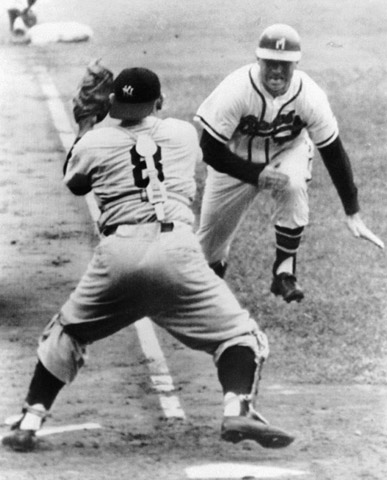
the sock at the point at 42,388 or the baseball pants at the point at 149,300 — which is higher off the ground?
the baseball pants at the point at 149,300

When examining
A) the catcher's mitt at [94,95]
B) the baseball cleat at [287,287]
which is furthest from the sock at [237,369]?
the baseball cleat at [287,287]

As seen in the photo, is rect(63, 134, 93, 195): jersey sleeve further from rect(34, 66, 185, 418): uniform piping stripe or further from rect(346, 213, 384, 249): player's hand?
rect(346, 213, 384, 249): player's hand

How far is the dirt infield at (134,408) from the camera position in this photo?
252 inches

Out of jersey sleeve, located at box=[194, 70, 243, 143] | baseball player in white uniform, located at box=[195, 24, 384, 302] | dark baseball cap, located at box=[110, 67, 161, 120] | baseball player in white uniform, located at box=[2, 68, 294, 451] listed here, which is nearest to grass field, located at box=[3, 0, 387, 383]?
baseball player in white uniform, located at box=[195, 24, 384, 302]

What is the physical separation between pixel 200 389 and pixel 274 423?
90 cm

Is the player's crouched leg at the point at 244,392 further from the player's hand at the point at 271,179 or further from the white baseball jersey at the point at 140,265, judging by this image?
the player's hand at the point at 271,179

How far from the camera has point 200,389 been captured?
806cm

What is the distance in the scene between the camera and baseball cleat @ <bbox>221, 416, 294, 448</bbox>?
627cm

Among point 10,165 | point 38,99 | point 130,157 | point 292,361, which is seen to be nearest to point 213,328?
point 130,157

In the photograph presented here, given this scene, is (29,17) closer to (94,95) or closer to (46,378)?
(94,95)

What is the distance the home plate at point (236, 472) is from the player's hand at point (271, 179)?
1.91m

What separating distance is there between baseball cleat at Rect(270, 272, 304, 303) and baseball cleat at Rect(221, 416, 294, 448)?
189 cm

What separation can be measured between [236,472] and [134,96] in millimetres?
1706

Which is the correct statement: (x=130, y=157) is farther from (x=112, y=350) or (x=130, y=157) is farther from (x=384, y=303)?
(x=384, y=303)
